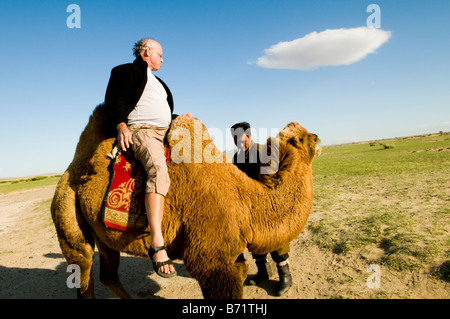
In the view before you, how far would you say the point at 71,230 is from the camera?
3.23 metres

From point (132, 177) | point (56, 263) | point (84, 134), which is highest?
point (84, 134)

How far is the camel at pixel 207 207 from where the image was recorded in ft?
8.77

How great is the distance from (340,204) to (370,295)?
5.65 m

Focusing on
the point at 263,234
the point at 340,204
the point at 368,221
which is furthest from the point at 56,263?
the point at 340,204

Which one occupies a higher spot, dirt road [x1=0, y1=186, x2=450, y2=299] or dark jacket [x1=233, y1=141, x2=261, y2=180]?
dark jacket [x1=233, y1=141, x2=261, y2=180]

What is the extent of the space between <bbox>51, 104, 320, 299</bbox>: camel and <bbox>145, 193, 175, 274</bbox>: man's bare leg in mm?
184

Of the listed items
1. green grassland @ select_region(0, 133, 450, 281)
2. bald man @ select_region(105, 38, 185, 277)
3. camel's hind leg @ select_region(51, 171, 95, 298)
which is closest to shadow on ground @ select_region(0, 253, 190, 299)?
camel's hind leg @ select_region(51, 171, 95, 298)

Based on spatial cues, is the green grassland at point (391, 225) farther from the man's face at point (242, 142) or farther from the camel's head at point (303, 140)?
the man's face at point (242, 142)

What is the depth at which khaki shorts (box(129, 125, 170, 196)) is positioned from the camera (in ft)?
8.80

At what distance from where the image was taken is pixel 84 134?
3562 mm

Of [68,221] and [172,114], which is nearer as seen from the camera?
[68,221]

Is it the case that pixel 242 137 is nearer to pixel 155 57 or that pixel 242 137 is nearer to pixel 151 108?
pixel 151 108

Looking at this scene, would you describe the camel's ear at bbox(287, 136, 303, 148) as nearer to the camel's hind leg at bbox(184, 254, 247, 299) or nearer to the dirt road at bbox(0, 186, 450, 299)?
the camel's hind leg at bbox(184, 254, 247, 299)

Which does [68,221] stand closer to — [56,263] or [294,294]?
[294,294]
